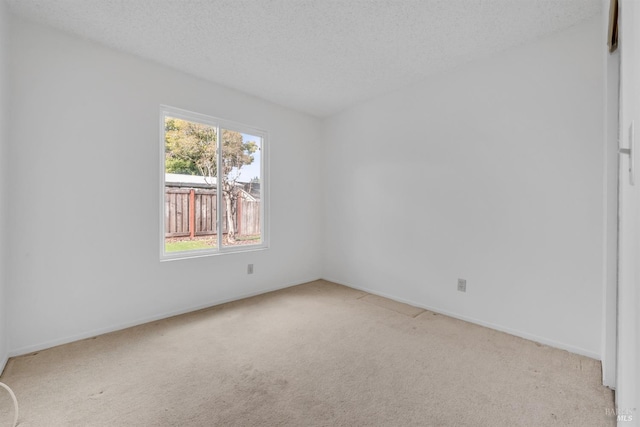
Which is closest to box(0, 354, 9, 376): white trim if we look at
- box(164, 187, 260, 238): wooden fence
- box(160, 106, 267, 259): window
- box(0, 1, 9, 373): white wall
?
box(0, 1, 9, 373): white wall

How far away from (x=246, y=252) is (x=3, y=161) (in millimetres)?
2237

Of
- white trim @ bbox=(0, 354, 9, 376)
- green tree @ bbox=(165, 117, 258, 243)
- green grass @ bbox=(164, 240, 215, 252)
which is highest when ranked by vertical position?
green tree @ bbox=(165, 117, 258, 243)

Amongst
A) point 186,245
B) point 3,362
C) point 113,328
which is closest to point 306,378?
point 113,328

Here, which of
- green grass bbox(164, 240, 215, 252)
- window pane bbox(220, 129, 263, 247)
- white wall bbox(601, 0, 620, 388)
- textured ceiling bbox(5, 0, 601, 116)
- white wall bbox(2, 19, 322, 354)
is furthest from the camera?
window pane bbox(220, 129, 263, 247)

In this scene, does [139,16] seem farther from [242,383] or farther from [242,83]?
[242,383]

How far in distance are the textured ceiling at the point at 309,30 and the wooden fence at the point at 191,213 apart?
1312 mm

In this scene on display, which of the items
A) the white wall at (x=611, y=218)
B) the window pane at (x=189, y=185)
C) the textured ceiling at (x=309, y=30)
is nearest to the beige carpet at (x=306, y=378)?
the white wall at (x=611, y=218)

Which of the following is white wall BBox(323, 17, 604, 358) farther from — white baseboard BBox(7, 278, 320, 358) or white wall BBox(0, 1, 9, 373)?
white wall BBox(0, 1, 9, 373)

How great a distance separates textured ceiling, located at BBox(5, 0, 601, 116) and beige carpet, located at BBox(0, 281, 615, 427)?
2.60m

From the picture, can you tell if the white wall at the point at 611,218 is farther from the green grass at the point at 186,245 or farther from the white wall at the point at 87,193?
the green grass at the point at 186,245

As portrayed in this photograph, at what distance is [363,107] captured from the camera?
152 inches

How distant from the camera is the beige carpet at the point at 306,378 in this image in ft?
5.14

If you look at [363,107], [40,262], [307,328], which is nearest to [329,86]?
[363,107]

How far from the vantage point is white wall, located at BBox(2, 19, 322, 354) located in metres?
2.19
